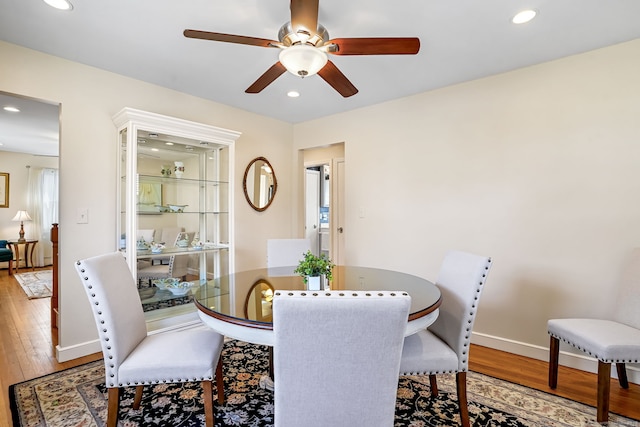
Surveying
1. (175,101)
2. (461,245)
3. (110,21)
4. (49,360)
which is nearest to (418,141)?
(461,245)

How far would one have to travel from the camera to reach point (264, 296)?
1.71m

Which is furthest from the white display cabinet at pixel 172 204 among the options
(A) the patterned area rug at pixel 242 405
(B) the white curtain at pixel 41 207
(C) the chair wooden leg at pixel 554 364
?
(B) the white curtain at pixel 41 207

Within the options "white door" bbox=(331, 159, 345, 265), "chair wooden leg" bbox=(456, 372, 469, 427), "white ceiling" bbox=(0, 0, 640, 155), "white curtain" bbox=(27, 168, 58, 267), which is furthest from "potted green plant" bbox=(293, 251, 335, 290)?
Result: "white curtain" bbox=(27, 168, 58, 267)

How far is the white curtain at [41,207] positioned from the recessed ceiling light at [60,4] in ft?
22.3

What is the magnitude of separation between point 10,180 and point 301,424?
8618mm

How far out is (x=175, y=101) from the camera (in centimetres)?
328

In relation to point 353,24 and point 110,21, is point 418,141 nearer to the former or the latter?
point 353,24

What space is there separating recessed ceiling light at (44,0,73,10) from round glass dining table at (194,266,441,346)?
189cm

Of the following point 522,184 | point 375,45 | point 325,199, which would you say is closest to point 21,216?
point 325,199

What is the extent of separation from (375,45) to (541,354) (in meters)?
2.75

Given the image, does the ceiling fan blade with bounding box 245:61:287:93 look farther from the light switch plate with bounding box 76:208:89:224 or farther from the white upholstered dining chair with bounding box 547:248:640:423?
the white upholstered dining chair with bounding box 547:248:640:423

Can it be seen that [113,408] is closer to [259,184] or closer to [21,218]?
[259,184]

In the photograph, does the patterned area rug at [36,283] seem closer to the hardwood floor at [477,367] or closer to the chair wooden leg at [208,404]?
the hardwood floor at [477,367]

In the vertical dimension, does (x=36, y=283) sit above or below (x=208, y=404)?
below
